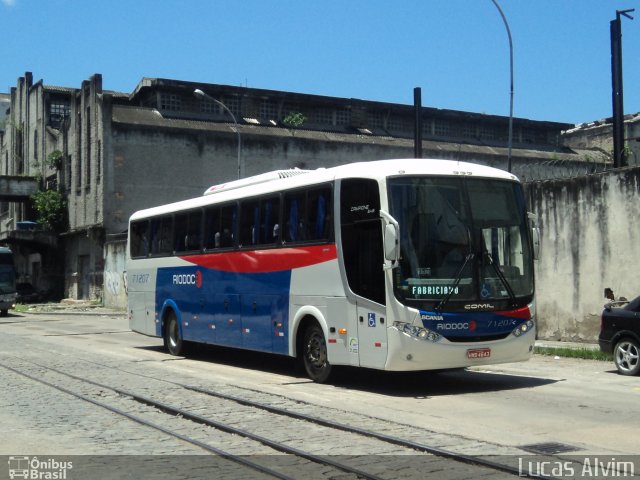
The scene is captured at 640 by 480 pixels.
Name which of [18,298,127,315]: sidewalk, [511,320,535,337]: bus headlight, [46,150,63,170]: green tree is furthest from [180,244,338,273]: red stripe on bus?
[46,150,63,170]: green tree

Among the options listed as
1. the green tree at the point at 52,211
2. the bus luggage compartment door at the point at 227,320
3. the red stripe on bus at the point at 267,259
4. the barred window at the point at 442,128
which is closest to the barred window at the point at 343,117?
the barred window at the point at 442,128

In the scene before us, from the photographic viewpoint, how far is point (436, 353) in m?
11.9

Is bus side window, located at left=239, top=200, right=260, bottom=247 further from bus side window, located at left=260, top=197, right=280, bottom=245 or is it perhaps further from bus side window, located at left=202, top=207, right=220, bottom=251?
bus side window, located at left=202, top=207, right=220, bottom=251

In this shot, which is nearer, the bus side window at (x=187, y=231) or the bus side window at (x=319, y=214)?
the bus side window at (x=319, y=214)

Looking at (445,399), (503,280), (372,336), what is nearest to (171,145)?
(372,336)

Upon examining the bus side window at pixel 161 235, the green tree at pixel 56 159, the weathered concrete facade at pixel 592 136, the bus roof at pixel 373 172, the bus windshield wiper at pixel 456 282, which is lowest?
the bus windshield wiper at pixel 456 282

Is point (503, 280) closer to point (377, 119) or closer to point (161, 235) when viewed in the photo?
point (161, 235)

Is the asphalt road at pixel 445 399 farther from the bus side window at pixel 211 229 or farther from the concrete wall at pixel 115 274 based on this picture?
the concrete wall at pixel 115 274

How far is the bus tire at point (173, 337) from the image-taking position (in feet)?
62.8

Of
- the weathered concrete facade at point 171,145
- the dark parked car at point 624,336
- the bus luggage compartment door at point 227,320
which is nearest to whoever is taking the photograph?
the dark parked car at point 624,336

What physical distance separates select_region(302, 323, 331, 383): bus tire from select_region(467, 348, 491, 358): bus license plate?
95.2 inches

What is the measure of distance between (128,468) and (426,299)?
555 centimetres

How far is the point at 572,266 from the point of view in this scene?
2081 cm

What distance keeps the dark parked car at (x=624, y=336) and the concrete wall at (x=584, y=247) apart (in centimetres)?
480
